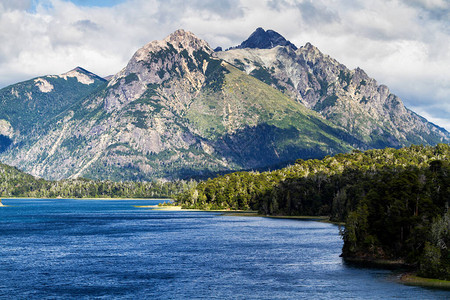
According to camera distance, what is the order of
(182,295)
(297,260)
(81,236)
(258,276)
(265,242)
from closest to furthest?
(182,295) → (258,276) → (297,260) → (265,242) → (81,236)

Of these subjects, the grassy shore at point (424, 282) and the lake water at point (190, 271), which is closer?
the lake water at point (190, 271)

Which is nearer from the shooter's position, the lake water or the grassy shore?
the lake water

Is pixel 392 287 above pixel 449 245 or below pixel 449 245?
below

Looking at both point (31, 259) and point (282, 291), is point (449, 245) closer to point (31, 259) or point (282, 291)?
point (282, 291)

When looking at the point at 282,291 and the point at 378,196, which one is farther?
the point at 378,196

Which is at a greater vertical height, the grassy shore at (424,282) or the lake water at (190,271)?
the grassy shore at (424,282)

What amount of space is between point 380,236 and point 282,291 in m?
39.3

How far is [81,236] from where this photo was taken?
195m

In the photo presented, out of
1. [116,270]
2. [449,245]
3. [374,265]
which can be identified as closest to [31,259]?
[116,270]

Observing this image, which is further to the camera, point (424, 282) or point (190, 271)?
point (190, 271)

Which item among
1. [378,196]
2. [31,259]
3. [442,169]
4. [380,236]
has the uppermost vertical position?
[442,169]

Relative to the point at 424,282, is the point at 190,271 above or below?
below

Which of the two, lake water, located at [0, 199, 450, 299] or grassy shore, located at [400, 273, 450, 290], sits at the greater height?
grassy shore, located at [400, 273, 450, 290]

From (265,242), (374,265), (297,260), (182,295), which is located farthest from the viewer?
(265,242)
